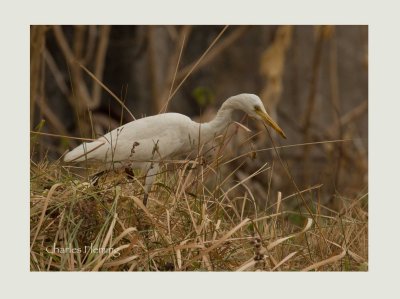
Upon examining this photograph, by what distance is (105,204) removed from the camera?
150 inches

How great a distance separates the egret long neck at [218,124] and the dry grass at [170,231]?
30 centimetres

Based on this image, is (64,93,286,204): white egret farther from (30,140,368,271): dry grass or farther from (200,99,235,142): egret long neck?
(30,140,368,271): dry grass

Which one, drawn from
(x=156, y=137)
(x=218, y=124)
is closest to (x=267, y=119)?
(x=218, y=124)

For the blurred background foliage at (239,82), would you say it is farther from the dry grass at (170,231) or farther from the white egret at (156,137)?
the dry grass at (170,231)

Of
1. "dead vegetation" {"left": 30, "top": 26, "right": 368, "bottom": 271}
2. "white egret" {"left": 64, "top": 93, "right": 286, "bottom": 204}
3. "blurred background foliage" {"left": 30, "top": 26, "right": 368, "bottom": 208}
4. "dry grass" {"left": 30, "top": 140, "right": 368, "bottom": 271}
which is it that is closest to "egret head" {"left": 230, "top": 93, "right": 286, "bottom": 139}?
"white egret" {"left": 64, "top": 93, "right": 286, "bottom": 204}

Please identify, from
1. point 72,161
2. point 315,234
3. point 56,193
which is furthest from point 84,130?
point 315,234

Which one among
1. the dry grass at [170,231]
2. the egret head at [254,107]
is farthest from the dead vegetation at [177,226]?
the egret head at [254,107]

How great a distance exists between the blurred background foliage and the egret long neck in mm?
941

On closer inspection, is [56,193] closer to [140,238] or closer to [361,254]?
[140,238]

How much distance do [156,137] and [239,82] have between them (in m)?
2.54

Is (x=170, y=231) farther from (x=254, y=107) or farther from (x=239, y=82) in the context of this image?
(x=239, y=82)

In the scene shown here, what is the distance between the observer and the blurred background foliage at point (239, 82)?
577 centimetres

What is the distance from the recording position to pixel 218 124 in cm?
434

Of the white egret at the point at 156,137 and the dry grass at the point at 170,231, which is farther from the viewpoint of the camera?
the white egret at the point at 156,137
